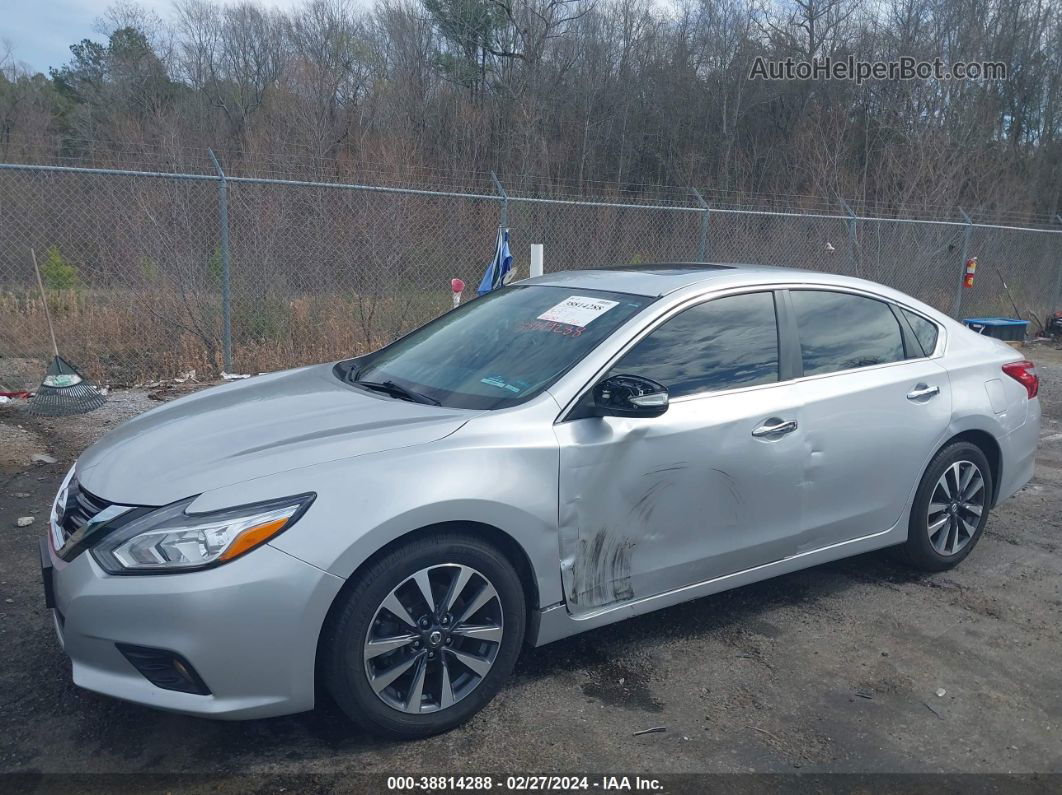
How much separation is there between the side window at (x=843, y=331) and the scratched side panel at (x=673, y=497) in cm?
38

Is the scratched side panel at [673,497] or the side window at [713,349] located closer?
the scratched side panel at [673,497]

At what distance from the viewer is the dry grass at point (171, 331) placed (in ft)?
27.8

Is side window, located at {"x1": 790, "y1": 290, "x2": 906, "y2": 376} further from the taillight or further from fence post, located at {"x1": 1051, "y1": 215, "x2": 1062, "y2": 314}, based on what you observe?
fence post, located at {"x1": 1051, "y1": 215, "x2": 1062, "y2": 314}

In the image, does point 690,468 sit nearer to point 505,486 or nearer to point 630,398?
point 630,398

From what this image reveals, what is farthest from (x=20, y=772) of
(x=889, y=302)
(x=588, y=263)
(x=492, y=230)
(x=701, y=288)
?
(x=588, y=263)

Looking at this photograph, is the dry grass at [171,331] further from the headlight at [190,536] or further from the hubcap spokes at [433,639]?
the hubcap spokes at [433,639]

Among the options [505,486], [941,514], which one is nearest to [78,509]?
[505,486]

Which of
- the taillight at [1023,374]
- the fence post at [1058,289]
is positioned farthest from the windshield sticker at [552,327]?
the fence post at [1058,289]

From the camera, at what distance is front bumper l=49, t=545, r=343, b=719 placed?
101 inches

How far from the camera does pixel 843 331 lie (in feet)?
13.7

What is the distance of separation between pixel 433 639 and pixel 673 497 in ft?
3.57

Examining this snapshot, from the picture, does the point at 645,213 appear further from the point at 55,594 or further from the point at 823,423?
the point at 55,594

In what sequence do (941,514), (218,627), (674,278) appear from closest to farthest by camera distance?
1. (218,627)
2. (674,278)
3. (941,514)

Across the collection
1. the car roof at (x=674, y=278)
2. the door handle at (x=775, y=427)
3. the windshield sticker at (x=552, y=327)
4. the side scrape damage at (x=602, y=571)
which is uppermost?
the car roof at (x=674, y=278)
